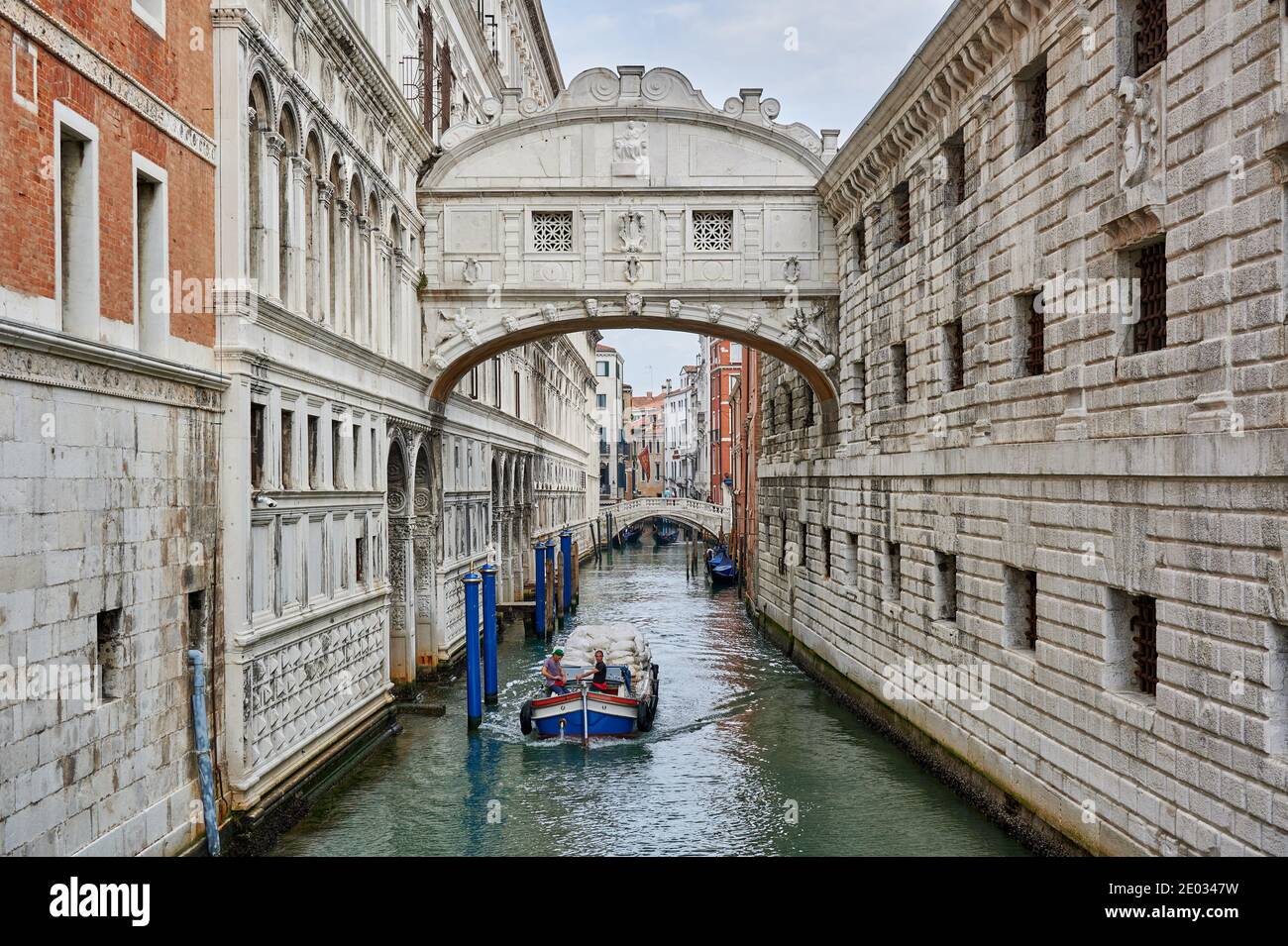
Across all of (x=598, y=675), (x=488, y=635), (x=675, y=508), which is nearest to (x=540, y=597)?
(x=488, y=635)

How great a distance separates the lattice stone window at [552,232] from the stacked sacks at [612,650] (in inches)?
217

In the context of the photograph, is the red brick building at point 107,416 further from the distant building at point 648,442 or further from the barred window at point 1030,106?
the distant building at point 648,442

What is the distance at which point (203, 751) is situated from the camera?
9.62 metres

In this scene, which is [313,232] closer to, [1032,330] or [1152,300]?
[1032,330]

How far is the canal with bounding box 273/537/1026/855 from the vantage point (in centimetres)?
1141

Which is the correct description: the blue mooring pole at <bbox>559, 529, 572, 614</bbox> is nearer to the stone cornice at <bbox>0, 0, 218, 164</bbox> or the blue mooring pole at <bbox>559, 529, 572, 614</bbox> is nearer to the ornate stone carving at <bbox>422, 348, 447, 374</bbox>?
the ornate stone carving at <bbox>422, 348, 447, 374</bbox>

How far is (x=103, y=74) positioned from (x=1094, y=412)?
7.23 meters

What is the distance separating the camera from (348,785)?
13.0m

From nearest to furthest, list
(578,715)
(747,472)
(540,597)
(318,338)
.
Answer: (318,338), (578,715), (540,597), (747,472)

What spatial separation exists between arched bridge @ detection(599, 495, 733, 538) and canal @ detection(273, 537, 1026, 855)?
93.4 ft

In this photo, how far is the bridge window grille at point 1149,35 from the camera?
8703 millimetres

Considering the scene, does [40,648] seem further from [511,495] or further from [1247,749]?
[511,495]

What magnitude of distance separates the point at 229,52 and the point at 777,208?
9.69m

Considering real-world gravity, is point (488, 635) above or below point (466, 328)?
below
